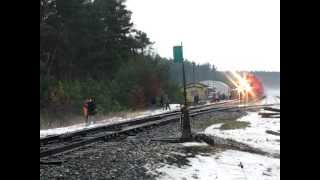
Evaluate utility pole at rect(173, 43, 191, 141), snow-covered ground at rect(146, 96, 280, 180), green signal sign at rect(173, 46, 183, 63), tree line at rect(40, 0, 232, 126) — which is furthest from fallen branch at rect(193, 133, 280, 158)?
tree line at rect(40, 0, 232, 126)

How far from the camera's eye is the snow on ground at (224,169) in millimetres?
7820

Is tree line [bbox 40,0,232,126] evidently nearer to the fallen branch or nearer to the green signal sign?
the green signal sign

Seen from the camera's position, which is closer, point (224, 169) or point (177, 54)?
point (224, 169)

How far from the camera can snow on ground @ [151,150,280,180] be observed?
25.7 ft

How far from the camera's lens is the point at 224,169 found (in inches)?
332

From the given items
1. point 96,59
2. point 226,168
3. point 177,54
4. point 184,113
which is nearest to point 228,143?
point 184,113

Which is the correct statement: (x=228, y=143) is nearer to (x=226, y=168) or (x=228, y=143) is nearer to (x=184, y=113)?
(x=184, y=113)

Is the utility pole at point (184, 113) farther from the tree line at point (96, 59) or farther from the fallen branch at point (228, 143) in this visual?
the tree line at point (96, 59)

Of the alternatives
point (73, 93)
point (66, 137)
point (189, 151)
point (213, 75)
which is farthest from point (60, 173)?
point (213, 75)

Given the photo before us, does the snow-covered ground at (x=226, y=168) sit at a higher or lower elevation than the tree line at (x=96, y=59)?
lower

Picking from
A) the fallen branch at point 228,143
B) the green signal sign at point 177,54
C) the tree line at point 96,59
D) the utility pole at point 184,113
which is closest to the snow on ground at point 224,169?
the fallen branch at point 228,143
